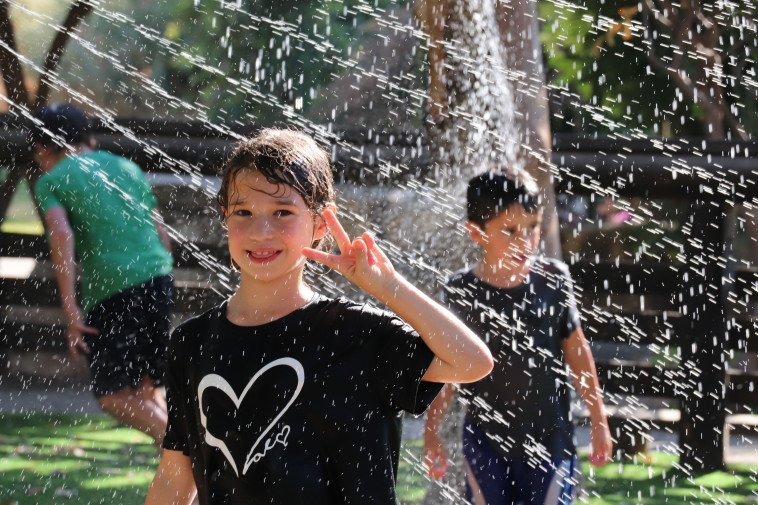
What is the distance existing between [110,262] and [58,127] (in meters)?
0.65

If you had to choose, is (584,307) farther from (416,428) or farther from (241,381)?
(241,381)

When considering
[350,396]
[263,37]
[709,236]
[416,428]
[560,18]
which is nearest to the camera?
[350,396]

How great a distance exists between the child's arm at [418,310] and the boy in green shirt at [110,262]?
7.43 ft

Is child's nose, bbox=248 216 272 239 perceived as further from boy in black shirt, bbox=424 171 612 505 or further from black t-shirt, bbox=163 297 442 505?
boy in black shirt, bbox=424 171 612 505

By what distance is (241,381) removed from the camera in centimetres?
179

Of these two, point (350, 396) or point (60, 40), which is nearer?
point (350, 396)

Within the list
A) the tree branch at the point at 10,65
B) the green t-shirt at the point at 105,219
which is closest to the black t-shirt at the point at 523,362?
the green t-shirt at the point at 105,219

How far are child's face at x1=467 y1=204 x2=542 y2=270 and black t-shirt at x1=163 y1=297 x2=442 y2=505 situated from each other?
1.11 m

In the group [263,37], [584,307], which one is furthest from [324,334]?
[263,37]

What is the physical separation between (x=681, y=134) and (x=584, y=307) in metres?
3.14

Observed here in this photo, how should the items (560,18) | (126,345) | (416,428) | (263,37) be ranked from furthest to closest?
(263,37) < (560,18) < (416,428) < (126,345)

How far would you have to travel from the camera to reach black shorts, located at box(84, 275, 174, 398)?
12.3 feet

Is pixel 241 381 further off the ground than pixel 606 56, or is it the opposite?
pixel 241 381

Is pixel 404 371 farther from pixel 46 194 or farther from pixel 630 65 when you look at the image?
pixel 630 65
